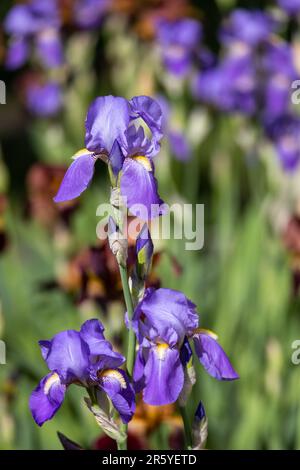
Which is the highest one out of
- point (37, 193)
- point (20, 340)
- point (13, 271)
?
point (37, 193)

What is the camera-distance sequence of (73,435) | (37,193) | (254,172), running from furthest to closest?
(254,172) < (37,193) < (73,435)

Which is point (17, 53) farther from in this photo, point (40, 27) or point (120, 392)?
point (120, 392)

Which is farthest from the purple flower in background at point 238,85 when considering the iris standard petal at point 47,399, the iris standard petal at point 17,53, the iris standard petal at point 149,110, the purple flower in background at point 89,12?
the iris standard petal at point 47,399

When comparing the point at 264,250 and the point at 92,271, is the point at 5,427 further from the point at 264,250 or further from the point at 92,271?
the point at 264,250

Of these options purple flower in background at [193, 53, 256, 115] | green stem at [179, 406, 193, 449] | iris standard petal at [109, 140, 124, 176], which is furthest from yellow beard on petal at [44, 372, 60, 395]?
purple flower in background at [193, 53, 256, 115]

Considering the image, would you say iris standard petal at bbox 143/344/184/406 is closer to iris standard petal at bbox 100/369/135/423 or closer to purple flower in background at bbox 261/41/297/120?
iris standard petal at bbox 100/369/135/423

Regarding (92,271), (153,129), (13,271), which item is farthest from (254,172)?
(153,129)

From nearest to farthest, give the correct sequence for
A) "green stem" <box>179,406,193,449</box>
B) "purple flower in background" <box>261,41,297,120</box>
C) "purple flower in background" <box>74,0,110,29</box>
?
"green stem" <box>179,406,193,449</box> → "purple flower in background" <box>261,41,297,120</box> → "purple flower in background" <box>74,0,110,29</box>
